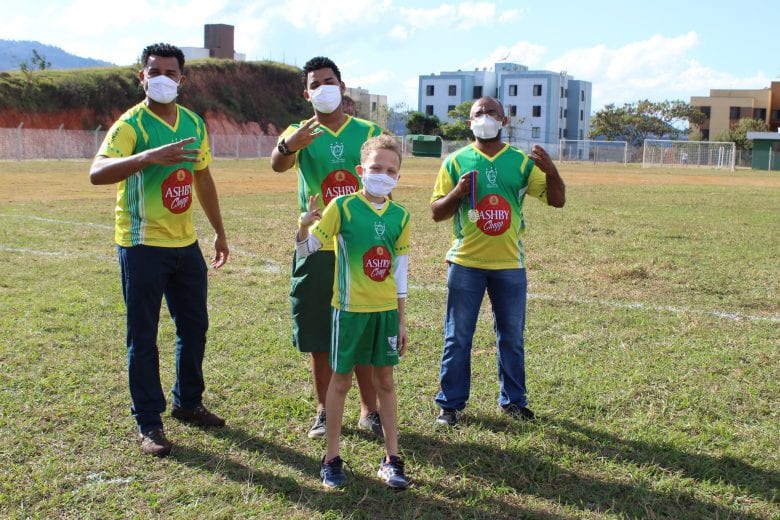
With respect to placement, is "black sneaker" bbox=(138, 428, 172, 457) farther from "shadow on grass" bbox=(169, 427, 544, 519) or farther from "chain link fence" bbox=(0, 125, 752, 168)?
"chain link fence" bbox=(0, 125, 752, 168)

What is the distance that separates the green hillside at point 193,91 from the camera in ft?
164

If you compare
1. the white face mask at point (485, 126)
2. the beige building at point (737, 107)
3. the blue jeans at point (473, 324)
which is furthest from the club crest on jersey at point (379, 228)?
the beige building at point (737, 107)

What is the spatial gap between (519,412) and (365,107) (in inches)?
3463

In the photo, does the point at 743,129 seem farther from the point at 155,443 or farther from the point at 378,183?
the point at 155,443

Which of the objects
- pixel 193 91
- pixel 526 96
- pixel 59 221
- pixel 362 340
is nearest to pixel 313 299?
pixel 362 340

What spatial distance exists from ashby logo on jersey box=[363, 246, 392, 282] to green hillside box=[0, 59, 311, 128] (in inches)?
1743

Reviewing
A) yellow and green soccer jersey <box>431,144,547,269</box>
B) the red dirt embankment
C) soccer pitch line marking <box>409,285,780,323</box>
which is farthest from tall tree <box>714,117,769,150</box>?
yellow and green soccer jersey <box>431,144,547,269</box>

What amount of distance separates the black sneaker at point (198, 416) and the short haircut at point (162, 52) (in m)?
2.04

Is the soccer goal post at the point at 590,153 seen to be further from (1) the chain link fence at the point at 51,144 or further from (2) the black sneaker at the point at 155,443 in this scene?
(2) the black sneaker at the point at 155,443

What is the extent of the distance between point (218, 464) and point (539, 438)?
1.84 metres

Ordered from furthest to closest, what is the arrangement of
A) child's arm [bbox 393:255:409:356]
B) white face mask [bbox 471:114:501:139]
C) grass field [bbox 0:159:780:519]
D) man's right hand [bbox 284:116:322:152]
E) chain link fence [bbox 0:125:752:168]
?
chain link fence [bbox 0:125:752:168]
white face mask [bbox 471:114:501:139]
man's right hand [bbox 284:116:322:152]
child's arm [bbox 393:255:409:356]
grass field [bbox 0:159:780:519]

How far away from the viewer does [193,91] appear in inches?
2442

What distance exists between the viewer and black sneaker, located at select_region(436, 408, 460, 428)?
4715 millimetres

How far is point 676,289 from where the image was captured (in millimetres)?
8734
